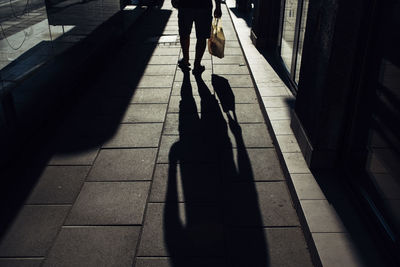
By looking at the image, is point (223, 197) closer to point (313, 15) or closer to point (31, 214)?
point (31, 214)

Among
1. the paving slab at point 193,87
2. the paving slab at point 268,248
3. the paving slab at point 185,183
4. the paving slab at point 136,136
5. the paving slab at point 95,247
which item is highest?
the paving slab at point 193,87

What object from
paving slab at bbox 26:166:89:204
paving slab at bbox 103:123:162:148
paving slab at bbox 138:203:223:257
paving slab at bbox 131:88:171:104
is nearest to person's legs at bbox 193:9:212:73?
paving slab at bbox 131:88:171:104

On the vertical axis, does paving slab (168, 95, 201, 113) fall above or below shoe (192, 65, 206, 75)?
below

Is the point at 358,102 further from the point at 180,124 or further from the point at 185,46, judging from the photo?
the point at 185,46

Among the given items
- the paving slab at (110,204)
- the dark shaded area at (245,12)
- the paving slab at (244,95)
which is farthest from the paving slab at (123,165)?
the dark shaded area at (245,12)

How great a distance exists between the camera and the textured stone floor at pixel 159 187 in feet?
10.6

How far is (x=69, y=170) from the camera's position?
433cm

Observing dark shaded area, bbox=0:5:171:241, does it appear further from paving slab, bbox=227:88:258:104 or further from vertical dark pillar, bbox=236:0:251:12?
vertical dark pillar, bbox=236:0:251:12

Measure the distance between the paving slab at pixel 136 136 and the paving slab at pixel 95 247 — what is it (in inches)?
59.0

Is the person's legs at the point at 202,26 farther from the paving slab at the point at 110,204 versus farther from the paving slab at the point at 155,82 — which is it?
the paving slab at the point at 110,204

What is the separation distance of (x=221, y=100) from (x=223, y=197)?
240 cm

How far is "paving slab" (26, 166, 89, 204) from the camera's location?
3863 mm

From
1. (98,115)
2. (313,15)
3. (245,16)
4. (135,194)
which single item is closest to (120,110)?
(98,115)

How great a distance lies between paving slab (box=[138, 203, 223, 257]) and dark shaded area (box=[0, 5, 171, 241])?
1268mm
